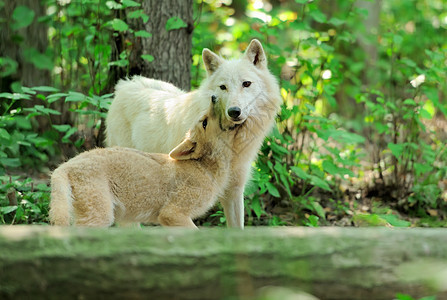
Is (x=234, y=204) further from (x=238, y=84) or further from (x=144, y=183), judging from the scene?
(x=144, y=183)

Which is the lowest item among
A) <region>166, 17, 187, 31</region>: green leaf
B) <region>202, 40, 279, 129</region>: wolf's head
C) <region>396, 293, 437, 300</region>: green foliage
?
<region>396, 293, 437, 300</region>: green foliage

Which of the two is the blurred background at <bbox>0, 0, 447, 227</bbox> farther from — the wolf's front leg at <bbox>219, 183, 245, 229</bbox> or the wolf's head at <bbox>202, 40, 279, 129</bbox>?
the wolf's head at <bbox>202, 40, 279, 129</bbox>

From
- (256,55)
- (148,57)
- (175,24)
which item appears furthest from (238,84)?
(148,57)

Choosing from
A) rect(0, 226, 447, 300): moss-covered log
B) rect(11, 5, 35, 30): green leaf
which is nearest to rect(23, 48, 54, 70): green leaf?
rect(11, 5, 35, 30): green leaf

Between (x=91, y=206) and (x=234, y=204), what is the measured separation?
195 centimetres

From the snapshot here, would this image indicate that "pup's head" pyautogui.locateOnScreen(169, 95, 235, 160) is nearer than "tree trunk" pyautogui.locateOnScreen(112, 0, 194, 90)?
Yes

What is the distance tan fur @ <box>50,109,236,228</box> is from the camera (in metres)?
3.42

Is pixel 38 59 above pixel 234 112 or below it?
below

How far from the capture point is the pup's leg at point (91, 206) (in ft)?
11.2

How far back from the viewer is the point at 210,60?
546 centimetres

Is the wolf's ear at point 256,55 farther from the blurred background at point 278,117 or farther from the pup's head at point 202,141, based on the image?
the pup's head at point 202,141

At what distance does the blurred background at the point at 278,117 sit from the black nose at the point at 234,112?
1.15m

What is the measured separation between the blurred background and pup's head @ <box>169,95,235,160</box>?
4.66 feet

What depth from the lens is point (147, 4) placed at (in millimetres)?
6527
